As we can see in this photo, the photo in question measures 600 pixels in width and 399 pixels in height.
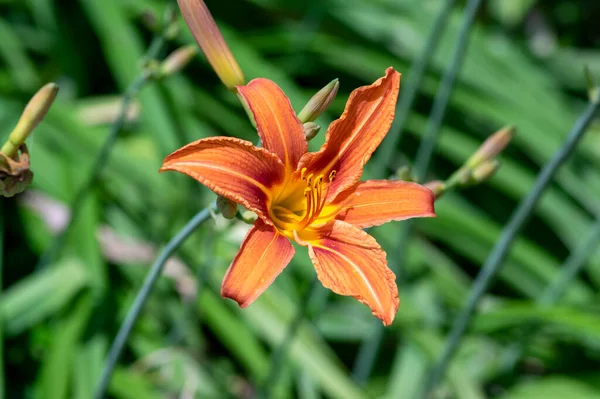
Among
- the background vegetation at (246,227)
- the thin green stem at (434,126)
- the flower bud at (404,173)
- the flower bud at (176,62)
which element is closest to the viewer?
the flower bud at (404,173)

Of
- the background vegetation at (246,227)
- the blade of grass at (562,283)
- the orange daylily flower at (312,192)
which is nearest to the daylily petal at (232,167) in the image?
the orange daylily flower at (312,192)

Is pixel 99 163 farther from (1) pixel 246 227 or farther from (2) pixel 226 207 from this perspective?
(2) pixel 226 207

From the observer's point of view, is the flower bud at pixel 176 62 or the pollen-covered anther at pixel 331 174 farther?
the flower bud at pixel 176 62

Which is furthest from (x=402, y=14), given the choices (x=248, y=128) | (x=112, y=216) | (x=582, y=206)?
(x=112, y=216)

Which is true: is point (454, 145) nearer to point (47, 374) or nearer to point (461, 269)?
point (461, 269)

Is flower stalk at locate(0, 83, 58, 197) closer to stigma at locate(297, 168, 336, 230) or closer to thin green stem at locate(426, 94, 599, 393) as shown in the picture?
stigma at locate(297, 168, 336, 230)

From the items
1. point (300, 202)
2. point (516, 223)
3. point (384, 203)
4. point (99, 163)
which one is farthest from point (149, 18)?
point (516, 223)

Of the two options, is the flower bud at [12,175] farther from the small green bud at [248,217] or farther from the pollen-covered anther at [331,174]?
the pollen-covered anther at [331,174]
